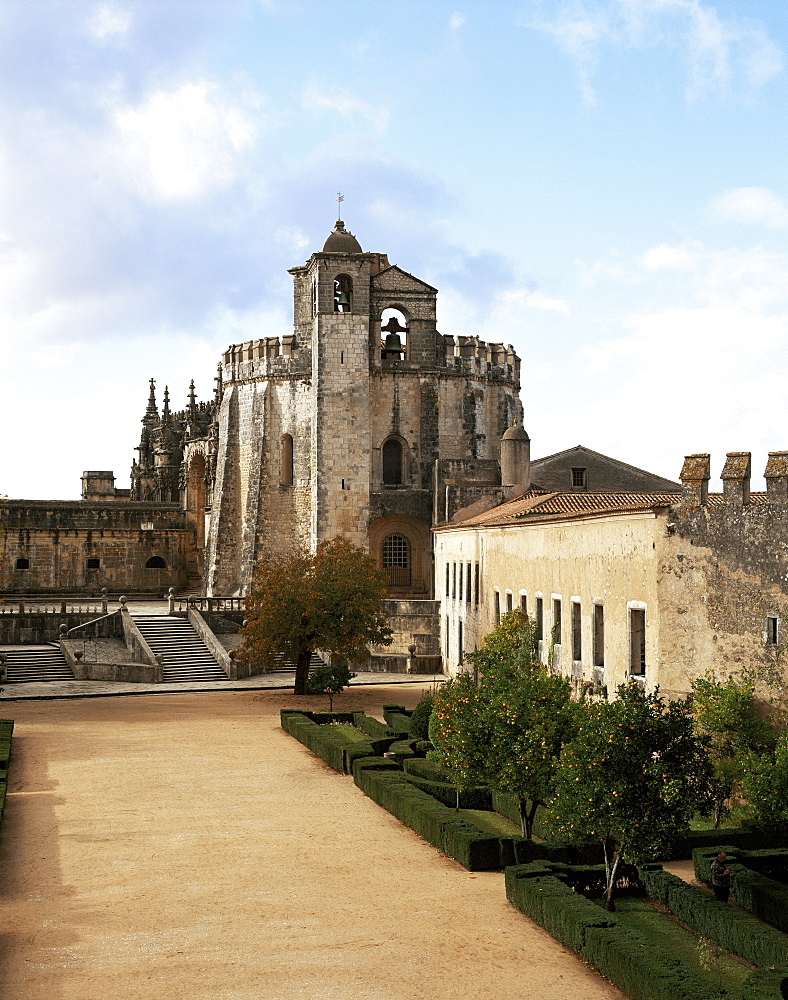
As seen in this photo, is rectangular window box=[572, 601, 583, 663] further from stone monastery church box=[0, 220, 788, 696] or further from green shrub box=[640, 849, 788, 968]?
green shrub box=[640, 849, 788, 968]

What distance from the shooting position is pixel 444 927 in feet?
45.1

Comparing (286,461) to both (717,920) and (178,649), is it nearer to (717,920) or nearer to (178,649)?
(178,649)

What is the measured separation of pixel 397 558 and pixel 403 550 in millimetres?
514

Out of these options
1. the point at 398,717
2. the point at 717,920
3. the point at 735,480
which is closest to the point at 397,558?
the point at 398,717

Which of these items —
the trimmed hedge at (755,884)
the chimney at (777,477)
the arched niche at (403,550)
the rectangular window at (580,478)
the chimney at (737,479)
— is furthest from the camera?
the arched niche at (403,550)

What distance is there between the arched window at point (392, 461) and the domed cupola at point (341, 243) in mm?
10082

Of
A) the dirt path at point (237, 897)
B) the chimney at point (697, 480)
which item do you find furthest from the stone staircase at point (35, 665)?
the chimney at point (697, 480)

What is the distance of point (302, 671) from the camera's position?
3678 cm

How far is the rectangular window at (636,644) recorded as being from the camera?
71.9 feet

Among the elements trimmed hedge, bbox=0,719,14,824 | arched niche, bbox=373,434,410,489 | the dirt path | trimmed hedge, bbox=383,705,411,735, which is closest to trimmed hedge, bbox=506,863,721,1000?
the dirt path

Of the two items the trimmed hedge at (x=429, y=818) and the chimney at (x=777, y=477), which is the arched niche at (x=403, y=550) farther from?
the chimney at (x=777, y=477)

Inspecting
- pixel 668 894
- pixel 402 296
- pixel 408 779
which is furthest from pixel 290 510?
pixel 668 894

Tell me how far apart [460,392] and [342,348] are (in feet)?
21.4

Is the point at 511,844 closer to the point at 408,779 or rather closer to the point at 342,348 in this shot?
the point at 408,779
